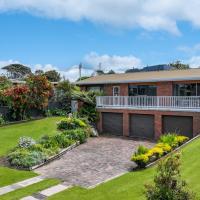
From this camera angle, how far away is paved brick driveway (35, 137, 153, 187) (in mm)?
17969

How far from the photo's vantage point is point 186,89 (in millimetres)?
29047

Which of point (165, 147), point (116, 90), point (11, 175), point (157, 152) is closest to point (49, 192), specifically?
point (11, 175)

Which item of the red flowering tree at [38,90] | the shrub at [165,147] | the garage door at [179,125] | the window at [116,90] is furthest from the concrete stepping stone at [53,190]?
the window at [116,90]

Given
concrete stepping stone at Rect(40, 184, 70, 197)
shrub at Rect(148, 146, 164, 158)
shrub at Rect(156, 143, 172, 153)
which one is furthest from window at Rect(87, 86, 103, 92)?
concrete stepping stone at Rect(40, 184, 70, 197)

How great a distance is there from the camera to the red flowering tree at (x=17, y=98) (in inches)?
1208

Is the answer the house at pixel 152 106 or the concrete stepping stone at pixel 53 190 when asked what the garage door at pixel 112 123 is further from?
the concrete stepping stone at pixel 53 190

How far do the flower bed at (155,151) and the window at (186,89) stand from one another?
724 cm

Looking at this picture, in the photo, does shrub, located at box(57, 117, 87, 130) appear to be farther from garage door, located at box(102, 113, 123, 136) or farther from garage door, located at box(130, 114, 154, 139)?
garage door, located at box(130, 114, 154, 139)

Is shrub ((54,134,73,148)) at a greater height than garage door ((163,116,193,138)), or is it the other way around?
garage door ((163,116,193,138))

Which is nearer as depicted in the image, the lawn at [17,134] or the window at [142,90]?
the lawn at [17,134]

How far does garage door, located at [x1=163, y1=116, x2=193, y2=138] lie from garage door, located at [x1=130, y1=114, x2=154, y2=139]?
1.42m

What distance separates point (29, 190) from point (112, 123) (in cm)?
1642

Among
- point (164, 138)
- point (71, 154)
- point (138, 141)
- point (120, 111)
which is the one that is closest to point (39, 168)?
point (71, 154)

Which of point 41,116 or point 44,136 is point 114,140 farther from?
point 41,116
